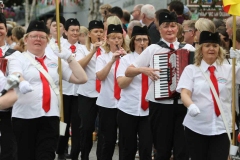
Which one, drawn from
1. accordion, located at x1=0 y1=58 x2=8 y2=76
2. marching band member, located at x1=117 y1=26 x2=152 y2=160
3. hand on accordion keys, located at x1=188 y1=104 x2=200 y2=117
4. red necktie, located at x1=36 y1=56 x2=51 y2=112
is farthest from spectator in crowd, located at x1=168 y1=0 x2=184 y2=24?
accordion, located at x1=0 y1=58 x2=8 y2=76

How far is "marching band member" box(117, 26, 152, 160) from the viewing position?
36.0 feet

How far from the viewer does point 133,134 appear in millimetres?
11039

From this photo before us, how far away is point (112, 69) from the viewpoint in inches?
475

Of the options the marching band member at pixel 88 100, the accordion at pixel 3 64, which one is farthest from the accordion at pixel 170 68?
the marching band member at pixel 88 100

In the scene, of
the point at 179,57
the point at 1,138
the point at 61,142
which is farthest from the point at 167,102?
the point at 61,142

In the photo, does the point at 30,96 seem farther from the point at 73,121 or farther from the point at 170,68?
the point at 73,121

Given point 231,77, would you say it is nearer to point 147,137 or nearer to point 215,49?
point 215,49

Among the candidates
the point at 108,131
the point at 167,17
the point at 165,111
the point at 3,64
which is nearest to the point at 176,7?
the point at 108,131

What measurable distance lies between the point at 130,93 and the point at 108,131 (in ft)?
2.95

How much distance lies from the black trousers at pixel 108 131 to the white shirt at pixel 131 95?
0.57m

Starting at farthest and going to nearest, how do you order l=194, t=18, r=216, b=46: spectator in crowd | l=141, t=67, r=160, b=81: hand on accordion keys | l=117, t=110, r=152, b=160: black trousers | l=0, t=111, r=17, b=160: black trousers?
1. l=194, t=18, r=216, b=46: spectator in crowd
2. l=117, t=110, r=152, b=160: black trousers
3. l=141, t=67, r=160, b=81: hand on accordion keys
4. l=0, t=111, r=17, b=160: black trousers

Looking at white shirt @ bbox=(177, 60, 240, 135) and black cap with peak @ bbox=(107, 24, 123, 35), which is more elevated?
black cap with peak @ bbox=(107, 24, 123, 35)

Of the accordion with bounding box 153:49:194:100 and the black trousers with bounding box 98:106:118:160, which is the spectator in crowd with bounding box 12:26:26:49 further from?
the accordion with bounding box 153:49:194:100

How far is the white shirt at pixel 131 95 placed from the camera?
1105cm
